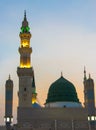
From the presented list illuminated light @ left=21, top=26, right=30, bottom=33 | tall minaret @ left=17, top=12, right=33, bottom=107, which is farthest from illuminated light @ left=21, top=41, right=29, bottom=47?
illuminated light @ left=21, top=26, right=30, bottom=33

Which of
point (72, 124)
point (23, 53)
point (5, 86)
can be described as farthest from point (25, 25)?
point (72, 124)

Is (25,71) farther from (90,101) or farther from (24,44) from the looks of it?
(90,101)

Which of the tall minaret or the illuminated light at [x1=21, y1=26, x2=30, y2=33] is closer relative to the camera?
the tall minaret

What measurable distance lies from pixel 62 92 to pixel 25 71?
24.4ft

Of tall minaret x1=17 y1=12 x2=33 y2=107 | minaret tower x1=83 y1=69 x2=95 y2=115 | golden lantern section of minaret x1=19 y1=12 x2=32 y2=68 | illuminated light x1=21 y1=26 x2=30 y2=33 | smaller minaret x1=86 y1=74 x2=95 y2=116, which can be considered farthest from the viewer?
illuminated light x1=21 y1=26 x2=30 y2=33

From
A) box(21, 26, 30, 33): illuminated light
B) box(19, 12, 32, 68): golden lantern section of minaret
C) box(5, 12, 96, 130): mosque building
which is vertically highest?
box(21, 26, 30, 33): illuminated light

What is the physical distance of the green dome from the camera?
153ft

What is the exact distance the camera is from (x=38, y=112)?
41.9 metres

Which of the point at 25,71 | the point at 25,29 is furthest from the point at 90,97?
the point at 25,29

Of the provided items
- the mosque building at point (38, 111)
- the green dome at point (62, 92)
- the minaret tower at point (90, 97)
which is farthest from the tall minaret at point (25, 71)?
the minaret tower at point (90, 97)

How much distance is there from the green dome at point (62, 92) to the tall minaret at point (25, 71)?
601 centimetres

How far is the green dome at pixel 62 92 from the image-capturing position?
46719mm

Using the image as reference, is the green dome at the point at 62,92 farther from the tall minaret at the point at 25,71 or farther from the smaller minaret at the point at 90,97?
the tall minaret at the point at 25,71

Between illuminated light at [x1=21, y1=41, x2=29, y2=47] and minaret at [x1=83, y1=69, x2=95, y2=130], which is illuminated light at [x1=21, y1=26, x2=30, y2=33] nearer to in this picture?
illuminated light at [x1=21, y1=41, x2=29, y2=47]
